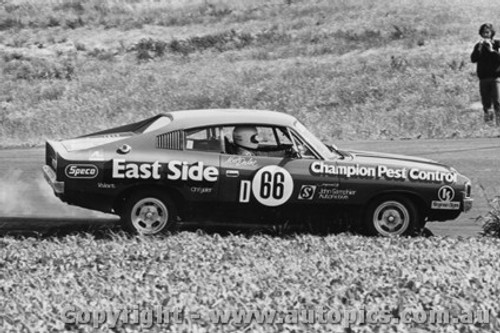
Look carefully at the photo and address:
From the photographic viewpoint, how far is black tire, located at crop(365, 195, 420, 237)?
11352 mm

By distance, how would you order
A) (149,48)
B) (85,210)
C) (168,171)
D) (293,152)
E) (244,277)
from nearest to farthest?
(244,277) → (168,171) → (293,152) → (85,210) → (149,48)

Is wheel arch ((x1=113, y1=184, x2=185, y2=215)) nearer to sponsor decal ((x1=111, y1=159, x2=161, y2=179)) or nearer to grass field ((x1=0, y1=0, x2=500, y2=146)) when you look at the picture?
sponsor decal ((x1=111, y1=159, x2=161, y2=179))

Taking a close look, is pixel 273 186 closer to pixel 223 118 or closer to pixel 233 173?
pixel 233 173

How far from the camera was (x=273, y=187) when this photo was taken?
441 inches

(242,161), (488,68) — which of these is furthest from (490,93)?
(242,161)

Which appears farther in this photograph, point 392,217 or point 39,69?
point 39,69

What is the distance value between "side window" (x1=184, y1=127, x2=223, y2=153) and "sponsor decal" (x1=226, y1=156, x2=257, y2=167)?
7.3 inches

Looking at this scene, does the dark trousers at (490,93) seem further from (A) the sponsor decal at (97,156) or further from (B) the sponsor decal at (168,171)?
(A) the sponsor decal at (97,156)

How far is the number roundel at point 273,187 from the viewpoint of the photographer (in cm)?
1116

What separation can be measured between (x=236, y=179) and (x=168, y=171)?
2.36 feet

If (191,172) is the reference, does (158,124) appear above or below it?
above

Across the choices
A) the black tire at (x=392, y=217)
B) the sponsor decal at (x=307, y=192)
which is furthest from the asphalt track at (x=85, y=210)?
the sponsor decal at (x=307, y=192)

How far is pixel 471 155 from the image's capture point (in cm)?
1784

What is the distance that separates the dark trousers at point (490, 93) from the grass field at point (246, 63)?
44 cm
